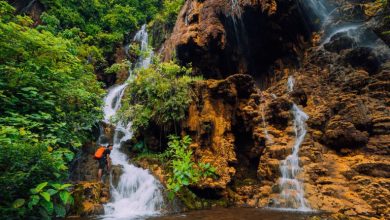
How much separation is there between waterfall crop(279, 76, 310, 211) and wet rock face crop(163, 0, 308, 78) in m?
6.56

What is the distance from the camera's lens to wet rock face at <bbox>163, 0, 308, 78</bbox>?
16.2 m

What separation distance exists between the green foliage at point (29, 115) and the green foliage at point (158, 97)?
383 cm

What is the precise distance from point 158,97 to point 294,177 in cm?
713

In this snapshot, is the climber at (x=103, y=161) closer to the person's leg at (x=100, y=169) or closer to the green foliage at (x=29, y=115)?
the person's leg at (x=100, y=169)

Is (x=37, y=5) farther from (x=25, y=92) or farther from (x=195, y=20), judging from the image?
(x=25, y=92)

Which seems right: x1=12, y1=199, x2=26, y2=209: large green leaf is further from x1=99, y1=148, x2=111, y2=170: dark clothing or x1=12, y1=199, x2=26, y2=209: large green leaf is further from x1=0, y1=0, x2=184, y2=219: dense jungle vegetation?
x1=99, y1=148, x2=111, y2=170: dark clothing

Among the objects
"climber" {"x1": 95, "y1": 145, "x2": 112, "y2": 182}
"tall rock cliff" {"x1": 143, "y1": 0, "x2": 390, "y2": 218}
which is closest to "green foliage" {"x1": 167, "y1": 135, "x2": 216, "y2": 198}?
"tall rock cliff" {"x1": 143, "y1": 0, "x2": 390, "y2": 218}

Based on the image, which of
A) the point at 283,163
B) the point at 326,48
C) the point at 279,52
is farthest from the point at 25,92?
the point at 279,52

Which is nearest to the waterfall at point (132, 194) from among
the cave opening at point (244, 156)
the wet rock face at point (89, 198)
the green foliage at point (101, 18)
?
the wet rock face at point (89, 198)

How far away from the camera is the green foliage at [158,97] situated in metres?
12.0

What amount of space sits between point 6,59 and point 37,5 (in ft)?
58.7

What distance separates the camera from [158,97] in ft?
43.3

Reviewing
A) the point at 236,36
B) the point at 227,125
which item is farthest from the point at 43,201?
the point at 236,36

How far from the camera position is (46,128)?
5.67 meters
